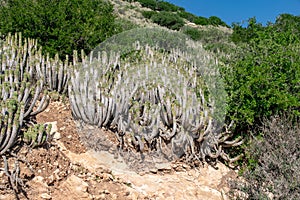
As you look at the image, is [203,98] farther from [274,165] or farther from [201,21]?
[201,21]

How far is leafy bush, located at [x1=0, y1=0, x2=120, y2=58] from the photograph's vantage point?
7839 millimetres

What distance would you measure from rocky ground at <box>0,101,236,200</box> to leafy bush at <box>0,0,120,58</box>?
2568mm

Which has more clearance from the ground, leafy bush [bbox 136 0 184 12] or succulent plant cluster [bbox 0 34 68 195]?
leafy bush [bbox 136 0 184 12]

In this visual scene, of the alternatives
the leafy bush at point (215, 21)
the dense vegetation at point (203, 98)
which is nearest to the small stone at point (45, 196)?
the dense vegetation at point (203, 98)

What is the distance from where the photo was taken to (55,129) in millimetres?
5035

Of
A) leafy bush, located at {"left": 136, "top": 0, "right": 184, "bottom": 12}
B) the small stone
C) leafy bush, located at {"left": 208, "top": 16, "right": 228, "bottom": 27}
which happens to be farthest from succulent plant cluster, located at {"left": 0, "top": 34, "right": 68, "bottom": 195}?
leafy bush, located at {"left": 136, "top": 0, "right": 184, "bottom": 12}

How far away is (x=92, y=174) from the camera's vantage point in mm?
4535

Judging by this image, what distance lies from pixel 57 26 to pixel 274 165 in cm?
548

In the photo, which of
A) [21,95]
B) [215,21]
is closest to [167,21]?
[215,21]

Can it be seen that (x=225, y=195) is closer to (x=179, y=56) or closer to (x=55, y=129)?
(x=55, y=129)

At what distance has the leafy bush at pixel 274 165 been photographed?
4648mm

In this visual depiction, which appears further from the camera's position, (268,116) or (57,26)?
(57,26)

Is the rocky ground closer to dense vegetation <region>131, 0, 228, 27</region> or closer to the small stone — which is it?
the small stone

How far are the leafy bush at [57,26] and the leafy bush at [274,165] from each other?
4375mm
